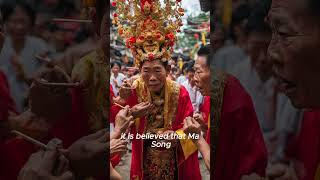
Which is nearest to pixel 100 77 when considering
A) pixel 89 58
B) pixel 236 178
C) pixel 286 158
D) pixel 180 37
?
pixel 89 58

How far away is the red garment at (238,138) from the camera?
3.14 metres

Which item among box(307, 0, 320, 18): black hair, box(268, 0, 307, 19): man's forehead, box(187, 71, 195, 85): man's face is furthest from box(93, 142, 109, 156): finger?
box(307, 0, 320, 18): black hair

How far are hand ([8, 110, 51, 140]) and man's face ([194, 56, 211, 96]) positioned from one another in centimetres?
100

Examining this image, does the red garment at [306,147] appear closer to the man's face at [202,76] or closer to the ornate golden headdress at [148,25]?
the man's face at [202,76]

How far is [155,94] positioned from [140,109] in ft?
0.45

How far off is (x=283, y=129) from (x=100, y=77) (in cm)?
121

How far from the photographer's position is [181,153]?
329 cm

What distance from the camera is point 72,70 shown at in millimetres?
3166

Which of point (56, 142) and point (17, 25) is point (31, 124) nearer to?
Answer: point (56, 142)

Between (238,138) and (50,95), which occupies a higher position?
(50,95)

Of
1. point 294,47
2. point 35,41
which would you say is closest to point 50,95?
point 35,41

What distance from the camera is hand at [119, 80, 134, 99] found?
125 inches

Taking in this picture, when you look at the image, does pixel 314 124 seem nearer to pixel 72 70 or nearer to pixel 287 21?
pixel 287 21

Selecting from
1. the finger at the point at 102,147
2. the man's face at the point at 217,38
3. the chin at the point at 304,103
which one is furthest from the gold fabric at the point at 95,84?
the chin at the point at 304,103
